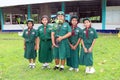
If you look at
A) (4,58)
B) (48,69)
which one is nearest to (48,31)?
(48,69)

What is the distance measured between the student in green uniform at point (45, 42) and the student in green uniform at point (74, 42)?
0.66m

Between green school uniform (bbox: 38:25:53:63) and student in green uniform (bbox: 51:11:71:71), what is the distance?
0.32m

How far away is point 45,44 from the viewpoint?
29.5 ft

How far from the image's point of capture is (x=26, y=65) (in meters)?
9.84

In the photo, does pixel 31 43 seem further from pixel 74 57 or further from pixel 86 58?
pixel 86 58

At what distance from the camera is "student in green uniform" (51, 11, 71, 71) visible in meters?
8.51

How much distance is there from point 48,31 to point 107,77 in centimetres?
211

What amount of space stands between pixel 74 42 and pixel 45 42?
87 cm

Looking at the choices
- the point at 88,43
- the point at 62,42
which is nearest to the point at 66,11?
the point at 62,42

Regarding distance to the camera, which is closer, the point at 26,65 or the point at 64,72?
the point at 64,72

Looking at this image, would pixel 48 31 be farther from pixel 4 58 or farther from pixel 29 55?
pixel 4 58

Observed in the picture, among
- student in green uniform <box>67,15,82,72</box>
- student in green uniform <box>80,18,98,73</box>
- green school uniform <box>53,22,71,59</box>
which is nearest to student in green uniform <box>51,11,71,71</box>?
green school uniform <box>53,22,71,59</box>

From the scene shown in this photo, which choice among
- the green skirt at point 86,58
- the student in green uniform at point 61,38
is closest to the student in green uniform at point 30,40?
the student in green uniform at point 61,38

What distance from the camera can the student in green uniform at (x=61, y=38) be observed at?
8508mm
